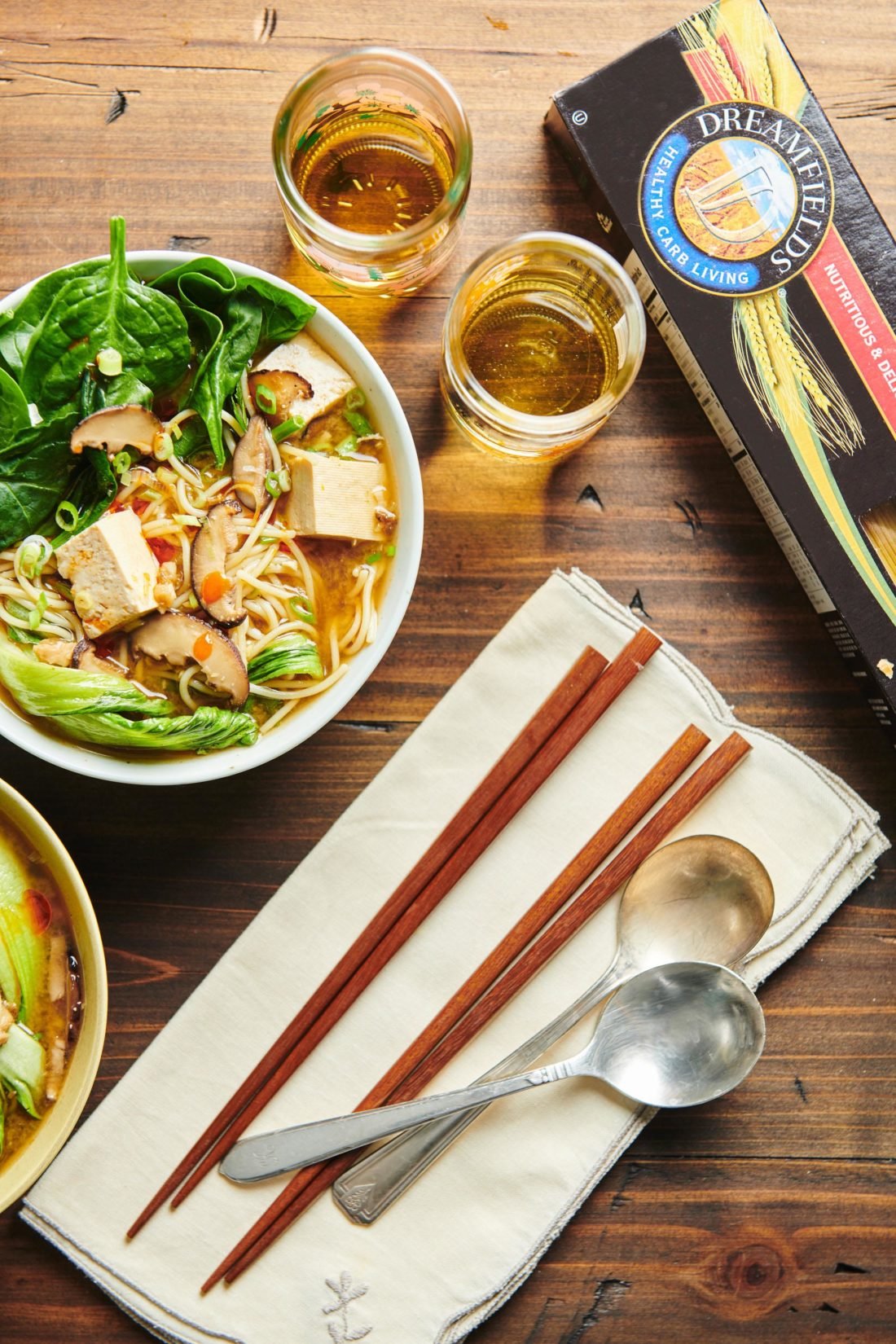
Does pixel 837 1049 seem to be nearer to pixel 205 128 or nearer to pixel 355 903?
pixel 355 903

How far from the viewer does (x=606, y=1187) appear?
193 cm

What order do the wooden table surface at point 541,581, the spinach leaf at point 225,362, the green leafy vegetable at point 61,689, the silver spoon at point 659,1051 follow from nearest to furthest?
the green leafy vegetable at point 61,689
the spinach leaf at point 225,362
the silver spoon at point 659,1051
the wooden table surface at point 541,581

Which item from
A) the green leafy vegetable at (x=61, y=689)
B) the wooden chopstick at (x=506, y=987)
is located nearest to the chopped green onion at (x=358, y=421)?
the green leafy vegetable at (x=61, y=689)

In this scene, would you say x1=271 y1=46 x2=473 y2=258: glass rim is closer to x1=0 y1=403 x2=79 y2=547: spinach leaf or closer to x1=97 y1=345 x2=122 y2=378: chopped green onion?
x1=97 y1=345 x2=122 y2=378: chopped green onion

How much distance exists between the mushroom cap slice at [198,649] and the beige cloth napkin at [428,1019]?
36 centimetres

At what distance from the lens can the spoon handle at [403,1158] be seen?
179 centimetres

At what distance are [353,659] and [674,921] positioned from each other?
784 mm

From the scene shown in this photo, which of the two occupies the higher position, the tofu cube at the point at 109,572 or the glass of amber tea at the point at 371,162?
the glass of amber tea at the point at 371,162

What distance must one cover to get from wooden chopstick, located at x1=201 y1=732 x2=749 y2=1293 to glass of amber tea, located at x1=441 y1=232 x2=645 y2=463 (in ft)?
2.29

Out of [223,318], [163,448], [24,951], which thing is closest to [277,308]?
[223,318]

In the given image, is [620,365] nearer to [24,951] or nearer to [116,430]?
[116,430]

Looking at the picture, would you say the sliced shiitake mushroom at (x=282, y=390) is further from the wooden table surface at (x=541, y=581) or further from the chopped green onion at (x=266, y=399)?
the wooden table surface at (x=541, y=581)

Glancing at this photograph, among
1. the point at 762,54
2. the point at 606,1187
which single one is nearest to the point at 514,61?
the point at 762,54

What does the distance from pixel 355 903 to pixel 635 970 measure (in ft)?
1.79
